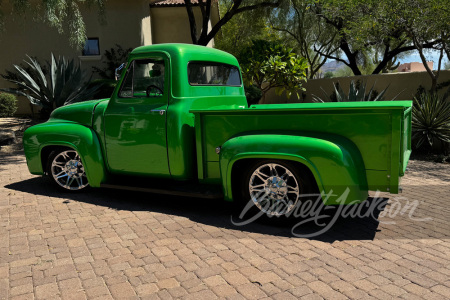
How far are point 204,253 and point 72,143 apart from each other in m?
2.64

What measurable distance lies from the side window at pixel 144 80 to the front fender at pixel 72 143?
2.52 ft

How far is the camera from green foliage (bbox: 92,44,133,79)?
51.4 ft

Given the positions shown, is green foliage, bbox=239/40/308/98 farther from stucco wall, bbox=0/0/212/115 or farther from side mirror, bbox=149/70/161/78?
side mirror, bbox=149/70/161/78

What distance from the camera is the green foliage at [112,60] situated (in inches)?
616

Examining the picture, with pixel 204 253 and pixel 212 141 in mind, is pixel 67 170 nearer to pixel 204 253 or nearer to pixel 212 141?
pixel 212 141

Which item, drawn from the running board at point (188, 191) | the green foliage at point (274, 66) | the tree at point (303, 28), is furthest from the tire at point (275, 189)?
the tree at point (303, 28)

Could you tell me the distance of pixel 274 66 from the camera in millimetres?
11844

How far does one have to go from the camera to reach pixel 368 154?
11.8ft

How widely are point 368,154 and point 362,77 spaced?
8.02 metres

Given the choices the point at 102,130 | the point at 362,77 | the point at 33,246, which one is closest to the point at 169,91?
the point at 102,130

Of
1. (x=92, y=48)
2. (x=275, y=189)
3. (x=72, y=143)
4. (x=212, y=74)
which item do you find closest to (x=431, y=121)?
(x=212, y=74)

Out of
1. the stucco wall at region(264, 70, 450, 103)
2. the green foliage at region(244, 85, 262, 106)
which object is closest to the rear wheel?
the stucco wall at region(264, 70, 450, 103)

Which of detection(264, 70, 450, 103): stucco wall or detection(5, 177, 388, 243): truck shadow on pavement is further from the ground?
detection(264, 70, 450, 103): stucco wall

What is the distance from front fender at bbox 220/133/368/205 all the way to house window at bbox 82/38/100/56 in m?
13.9
